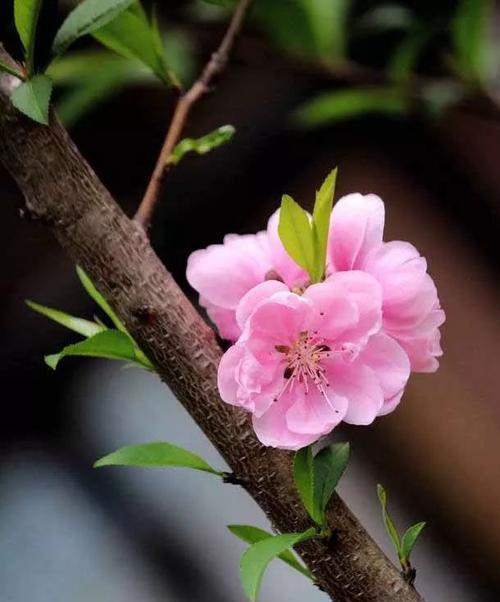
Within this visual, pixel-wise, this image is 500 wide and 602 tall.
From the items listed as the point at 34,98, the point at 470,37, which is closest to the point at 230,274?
the point at 34,98

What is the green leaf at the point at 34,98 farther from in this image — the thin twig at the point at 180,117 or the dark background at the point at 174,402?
the dark background at the point at 174,402

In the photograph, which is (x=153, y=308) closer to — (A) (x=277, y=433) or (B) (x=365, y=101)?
(A) (x=277, y=433)

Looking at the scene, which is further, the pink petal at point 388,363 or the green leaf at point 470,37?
the green leaf at point 470,37

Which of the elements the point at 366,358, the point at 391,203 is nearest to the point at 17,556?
the point at 366,358

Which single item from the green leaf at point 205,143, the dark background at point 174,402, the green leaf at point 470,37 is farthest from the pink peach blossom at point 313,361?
the green leaf at point 470,37

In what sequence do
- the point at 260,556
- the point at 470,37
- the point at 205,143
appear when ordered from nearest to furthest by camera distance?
the point at 260,556 → the point at 205,143 → the point at 470,37

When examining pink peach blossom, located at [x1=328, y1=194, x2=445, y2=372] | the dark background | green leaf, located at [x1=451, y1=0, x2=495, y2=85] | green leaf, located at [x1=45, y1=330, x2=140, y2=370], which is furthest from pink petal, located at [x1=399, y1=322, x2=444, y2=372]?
green leaf, located at [x1=451, y1=0, x2=495, y2=85]
